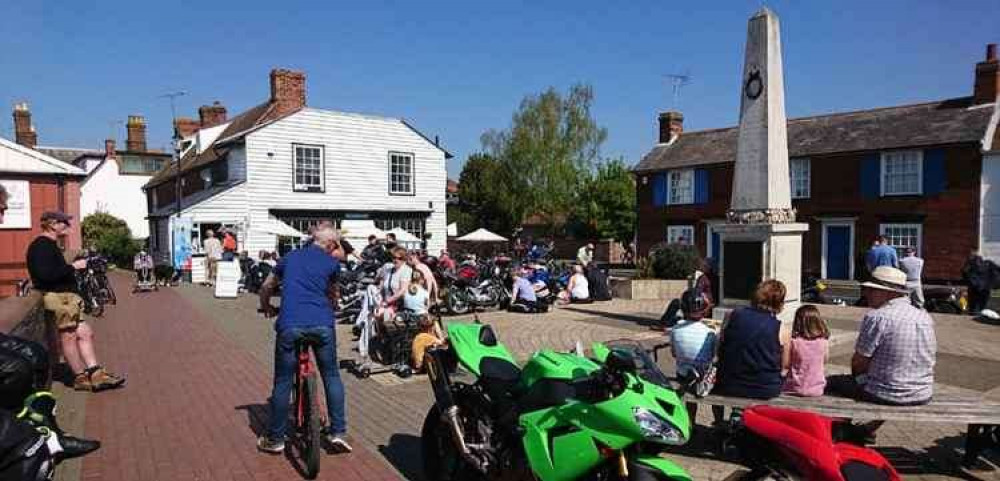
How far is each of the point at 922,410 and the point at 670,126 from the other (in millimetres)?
32027

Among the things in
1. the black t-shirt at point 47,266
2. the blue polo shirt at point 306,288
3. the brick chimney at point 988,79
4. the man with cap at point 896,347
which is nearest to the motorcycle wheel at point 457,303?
the black t-shirt at point 47,266

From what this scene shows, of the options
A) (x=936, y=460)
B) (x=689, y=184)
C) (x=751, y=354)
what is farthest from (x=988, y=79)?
(x=751, y=354)

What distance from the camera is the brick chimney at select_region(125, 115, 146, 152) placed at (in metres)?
47.2

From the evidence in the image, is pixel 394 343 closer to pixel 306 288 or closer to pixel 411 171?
pixel 306 288

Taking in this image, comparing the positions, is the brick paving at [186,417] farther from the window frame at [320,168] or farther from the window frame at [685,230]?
the window frame at [685,230]

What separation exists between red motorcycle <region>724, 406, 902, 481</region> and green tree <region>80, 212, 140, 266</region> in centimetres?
3693

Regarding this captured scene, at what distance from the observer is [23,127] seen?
4038cm

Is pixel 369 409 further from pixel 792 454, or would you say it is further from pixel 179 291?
pixel 179 291

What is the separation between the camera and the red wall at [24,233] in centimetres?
1277

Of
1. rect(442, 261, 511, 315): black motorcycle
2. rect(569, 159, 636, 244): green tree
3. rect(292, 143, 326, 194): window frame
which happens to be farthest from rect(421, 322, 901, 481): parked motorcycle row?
rect(569, 159, 636, 244): green tree

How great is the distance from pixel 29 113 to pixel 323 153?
28.5 metres

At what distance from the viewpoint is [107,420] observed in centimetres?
620

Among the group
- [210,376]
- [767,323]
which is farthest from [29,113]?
[767,323]

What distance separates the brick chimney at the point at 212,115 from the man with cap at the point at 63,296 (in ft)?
101
